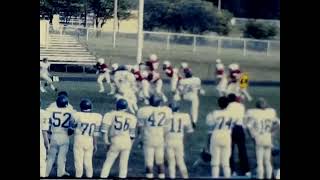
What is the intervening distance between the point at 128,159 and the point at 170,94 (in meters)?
0.25

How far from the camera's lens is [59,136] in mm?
2055

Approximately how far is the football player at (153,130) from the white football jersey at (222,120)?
14cm

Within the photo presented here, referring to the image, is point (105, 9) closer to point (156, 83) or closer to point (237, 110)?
point (156, 83)

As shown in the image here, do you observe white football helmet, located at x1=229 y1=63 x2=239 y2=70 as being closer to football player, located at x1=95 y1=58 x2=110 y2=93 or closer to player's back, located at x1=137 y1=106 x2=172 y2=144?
player's back, located at x1=137 y1=106 x2=172 y2=144

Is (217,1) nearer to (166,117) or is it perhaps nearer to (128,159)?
(166,117)

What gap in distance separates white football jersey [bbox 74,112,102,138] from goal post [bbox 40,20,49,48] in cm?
25

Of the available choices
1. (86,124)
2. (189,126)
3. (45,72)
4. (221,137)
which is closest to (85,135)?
(86,124)

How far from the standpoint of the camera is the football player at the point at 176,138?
2127 mm

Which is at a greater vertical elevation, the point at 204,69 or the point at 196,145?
the point at 204,69

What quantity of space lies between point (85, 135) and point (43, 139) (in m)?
0.13
